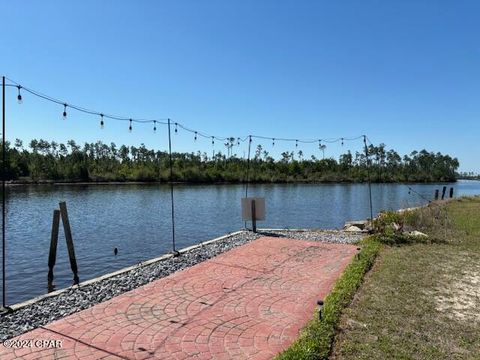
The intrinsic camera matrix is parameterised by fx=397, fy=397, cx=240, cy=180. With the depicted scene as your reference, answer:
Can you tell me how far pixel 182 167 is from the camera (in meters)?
86.9

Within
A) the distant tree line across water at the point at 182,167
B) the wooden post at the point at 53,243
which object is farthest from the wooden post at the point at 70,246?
the distant tree line across water at the point at 182,167

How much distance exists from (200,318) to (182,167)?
8230 centimetres

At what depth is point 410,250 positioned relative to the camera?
10.5m

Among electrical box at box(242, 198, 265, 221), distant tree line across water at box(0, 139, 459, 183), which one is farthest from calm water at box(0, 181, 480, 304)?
distant tree line across water at box(0, 139, 459, 183)

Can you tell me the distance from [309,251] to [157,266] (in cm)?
406

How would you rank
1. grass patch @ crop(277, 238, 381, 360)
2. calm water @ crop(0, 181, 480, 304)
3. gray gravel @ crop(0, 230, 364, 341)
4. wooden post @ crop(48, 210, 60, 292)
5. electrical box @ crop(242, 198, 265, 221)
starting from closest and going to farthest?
grass patch @ crop(277, 238, 381, 360) < gray gravel @ crop(0, 230, 364, 341) < wooden post @ crop(48, 210, 60, 292) < calm water @ crop(0, 181, 480, 304) < electrical box @ crop(242, 198, 265, 221)

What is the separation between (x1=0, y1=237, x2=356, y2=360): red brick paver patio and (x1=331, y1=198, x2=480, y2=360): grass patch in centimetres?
75

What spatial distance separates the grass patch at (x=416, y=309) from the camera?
4.76 m

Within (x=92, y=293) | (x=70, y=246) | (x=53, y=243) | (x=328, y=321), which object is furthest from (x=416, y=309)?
(x=53, y=243)

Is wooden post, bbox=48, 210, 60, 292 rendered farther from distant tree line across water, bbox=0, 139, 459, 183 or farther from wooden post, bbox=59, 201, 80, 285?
distant tree line across water, bbox=0, 139, 459, 183

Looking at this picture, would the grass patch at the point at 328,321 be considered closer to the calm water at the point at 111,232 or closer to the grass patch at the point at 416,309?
the grass patch at the point at 416,309

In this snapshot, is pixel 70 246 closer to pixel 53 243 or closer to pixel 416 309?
pixel 53 243

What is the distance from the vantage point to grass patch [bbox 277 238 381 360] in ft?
14.8

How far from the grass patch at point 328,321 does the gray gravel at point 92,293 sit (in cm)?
347
